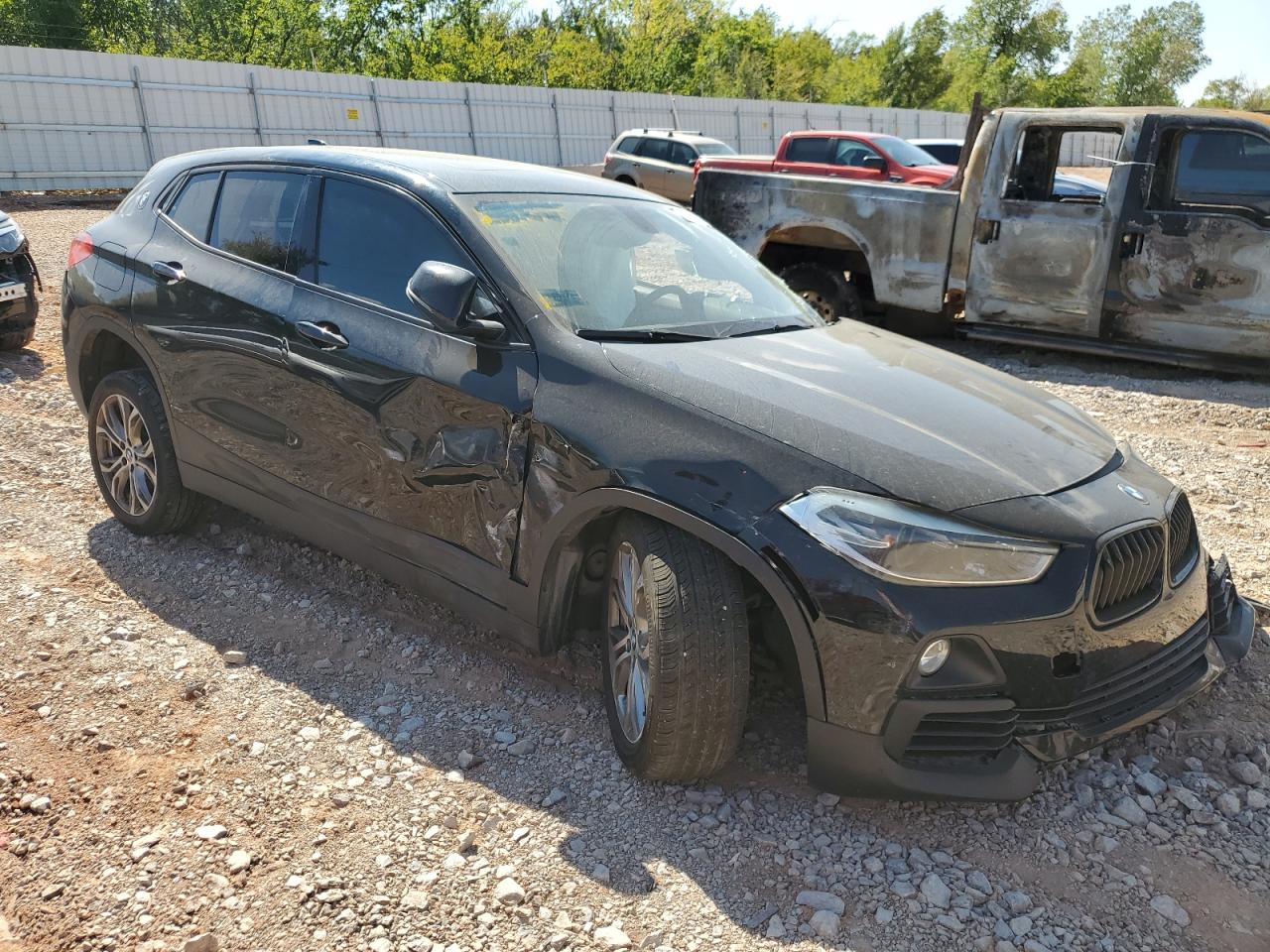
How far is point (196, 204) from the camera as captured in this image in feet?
14.0

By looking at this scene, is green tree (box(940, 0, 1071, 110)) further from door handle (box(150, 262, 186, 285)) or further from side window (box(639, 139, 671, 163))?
door handle (box(150, 262, 186, 285))

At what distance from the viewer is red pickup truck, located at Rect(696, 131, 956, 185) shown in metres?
14.6

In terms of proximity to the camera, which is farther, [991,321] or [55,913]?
[991,321]

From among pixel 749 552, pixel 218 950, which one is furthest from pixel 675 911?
pixel 218 950

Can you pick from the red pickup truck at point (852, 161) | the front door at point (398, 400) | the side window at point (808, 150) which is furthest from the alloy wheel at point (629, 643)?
the side window at point (808, 150)

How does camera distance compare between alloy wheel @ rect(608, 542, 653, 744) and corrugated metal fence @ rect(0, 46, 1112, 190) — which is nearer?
alloy wheel @ rect(608, 542, 653, 744)

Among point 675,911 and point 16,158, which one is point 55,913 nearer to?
point 675,911

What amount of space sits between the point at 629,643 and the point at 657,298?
121 centimetres

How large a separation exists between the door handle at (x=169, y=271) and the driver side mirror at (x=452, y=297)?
5.16ft

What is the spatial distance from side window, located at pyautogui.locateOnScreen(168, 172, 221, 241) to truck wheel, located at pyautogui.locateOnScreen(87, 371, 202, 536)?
Result: 69 centimetres

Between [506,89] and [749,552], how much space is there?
26.8 metres

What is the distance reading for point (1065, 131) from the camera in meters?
7.84

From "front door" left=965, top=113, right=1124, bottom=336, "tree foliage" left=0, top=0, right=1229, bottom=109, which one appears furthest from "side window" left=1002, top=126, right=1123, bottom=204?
"tree foliage" left=0, top=0, right=1229, bottom=109

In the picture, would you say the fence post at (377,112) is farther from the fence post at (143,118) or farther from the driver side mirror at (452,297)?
the driver side mirror at (452,297)
